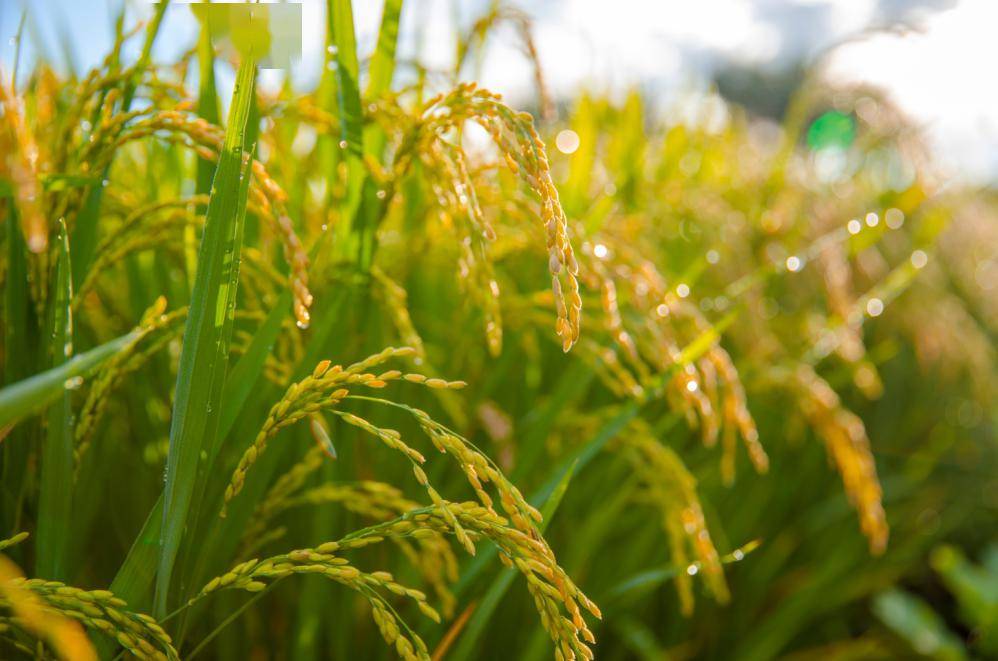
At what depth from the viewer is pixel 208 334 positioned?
80 centimetres

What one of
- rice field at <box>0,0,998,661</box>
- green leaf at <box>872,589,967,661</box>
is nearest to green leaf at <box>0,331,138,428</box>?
rice field at <box>0,0,998,661</box>

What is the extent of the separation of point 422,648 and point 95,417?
46cm

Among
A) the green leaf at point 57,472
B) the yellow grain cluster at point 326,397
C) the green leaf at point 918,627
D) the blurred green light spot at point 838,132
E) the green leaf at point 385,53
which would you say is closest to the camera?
the yellow grain cluster at point 326,397

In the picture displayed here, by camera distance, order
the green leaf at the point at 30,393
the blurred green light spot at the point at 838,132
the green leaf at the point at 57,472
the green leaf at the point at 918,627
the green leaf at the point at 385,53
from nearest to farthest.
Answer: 1. the green leaf at the point at 30,393
2. the green leaf at the point at 57,472
3. the green leaf at the point at 385,53
4. the green leaf at the point at 918,627
5. the blurred green light spot at the point at 838,132

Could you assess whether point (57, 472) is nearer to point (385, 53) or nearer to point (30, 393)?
point (30, 393)

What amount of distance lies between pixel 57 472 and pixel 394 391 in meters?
0.56

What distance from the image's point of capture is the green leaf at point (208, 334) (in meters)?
0.79

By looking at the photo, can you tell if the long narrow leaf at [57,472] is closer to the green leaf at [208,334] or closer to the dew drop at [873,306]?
the green leaf at [208,334]

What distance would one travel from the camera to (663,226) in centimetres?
244

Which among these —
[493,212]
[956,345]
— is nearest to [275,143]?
[493,212]

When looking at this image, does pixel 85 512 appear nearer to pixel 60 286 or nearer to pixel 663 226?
pixel 60 286

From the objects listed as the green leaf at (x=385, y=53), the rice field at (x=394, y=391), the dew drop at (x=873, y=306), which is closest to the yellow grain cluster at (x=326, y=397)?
the rice field at (x=394, y=391)

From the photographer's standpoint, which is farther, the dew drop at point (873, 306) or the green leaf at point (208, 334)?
the dew drop at point (873, 306)

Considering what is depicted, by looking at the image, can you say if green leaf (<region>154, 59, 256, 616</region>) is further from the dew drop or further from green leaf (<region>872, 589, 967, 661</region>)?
green leaf (<region>872, 589, 967, 661</region>)
